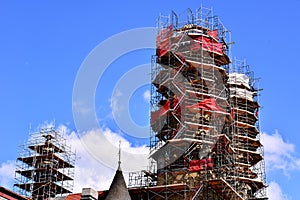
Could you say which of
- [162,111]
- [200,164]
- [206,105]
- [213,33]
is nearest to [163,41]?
[213,33]

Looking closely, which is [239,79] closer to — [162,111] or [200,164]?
[162,111]

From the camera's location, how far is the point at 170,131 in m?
52.4

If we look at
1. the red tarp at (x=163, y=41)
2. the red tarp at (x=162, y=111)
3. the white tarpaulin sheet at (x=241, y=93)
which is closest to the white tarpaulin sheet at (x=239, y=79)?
the white tarpaulin sheet at (x=241, y=93)

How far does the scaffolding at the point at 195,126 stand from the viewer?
49.7m

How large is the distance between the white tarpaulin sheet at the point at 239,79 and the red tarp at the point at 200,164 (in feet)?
48.7

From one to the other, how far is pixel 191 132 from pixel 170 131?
5.82 feet

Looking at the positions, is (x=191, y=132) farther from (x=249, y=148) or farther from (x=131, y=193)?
(x=249, y=148)

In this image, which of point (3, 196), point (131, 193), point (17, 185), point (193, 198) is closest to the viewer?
point (3, 196)

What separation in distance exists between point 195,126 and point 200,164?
140 inches

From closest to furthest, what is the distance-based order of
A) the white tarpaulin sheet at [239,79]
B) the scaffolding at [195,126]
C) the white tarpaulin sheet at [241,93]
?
the scaffolding at [195,126], the white tarpaulin sheet at [241,93], the white tarpaulin sheet at [239,79]

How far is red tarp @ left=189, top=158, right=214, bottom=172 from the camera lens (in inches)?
1962

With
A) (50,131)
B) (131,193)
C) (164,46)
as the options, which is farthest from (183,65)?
(50,131)

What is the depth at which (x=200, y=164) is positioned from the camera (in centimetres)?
5028

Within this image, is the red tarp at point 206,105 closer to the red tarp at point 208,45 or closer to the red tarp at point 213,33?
the red tarp at point 208,45
